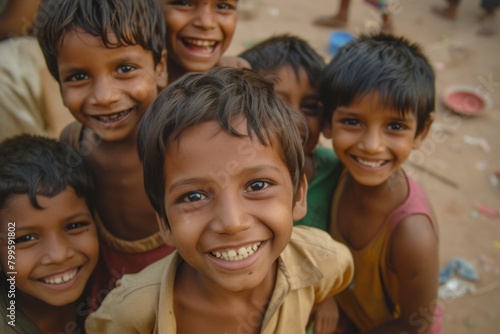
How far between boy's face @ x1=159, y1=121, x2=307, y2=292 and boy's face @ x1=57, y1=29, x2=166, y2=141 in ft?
1.90

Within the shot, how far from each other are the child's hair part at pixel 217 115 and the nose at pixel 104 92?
0.36 meters

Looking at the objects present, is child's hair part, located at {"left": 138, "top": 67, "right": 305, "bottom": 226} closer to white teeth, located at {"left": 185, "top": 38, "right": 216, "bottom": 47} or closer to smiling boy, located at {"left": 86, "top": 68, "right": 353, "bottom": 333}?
smiling boy, located at {"left": 86, "top": 68, "right": 353, "bottom": 333}

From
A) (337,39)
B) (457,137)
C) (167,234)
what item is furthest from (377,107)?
(337,39)

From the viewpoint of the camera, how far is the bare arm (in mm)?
1733

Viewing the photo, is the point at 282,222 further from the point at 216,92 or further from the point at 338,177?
the point at 338,177

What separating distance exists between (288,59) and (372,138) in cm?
57

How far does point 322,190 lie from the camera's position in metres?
2.17

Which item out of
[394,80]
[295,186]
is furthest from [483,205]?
[295,186]

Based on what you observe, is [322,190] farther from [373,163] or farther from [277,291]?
[277,291]

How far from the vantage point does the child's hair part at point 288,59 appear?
2.12 metres

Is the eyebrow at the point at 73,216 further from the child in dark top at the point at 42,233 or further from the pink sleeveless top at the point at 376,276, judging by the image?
the pink sleeveless top at the point at 376,276

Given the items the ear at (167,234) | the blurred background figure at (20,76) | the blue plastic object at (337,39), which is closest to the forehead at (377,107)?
the ear at (167,234)

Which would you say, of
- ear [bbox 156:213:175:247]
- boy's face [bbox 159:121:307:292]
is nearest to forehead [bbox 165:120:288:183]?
boy's face [bbox 159:121:307:292]

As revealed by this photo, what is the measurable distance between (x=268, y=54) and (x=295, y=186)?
0.97 m
